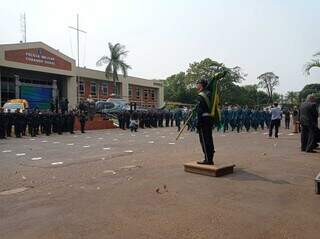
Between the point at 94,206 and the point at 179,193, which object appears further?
the point at 179,193

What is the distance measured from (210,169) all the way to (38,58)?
126 feet

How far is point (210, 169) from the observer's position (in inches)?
319

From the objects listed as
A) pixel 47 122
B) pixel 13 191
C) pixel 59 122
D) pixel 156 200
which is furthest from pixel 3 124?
pixel 156 200

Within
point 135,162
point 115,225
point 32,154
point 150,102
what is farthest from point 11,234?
point 150,102

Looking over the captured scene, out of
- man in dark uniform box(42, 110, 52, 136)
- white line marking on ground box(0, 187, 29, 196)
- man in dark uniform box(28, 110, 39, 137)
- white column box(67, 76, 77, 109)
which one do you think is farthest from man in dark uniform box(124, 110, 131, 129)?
white line marking on ground box(0, 187, 29, 196)

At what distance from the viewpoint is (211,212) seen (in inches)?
225

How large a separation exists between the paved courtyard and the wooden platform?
0.51ft

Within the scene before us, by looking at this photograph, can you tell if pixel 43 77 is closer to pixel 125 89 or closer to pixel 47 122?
pixel 125 89

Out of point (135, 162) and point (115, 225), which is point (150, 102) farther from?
point (115, 225)

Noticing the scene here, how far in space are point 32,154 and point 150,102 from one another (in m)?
53.3

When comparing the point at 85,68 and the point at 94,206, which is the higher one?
the point at 85,68

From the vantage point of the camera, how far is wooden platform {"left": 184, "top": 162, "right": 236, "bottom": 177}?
8.05 meters

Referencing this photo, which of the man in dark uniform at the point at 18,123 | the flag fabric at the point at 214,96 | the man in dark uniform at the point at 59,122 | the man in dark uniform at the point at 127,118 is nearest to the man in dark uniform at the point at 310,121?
the flag fabric at the point at 214,96

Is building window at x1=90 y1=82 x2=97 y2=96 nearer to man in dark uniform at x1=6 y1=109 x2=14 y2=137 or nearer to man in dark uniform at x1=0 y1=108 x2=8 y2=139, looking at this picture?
man in dark uniform at x1=6 y1=109 x2=14 y2=137
